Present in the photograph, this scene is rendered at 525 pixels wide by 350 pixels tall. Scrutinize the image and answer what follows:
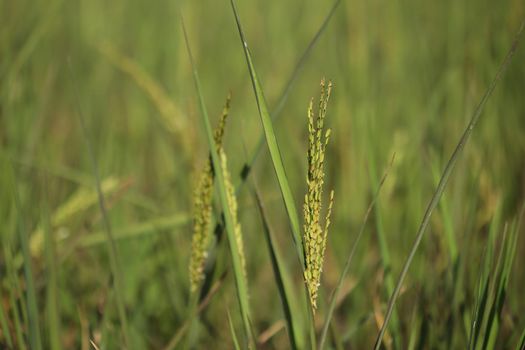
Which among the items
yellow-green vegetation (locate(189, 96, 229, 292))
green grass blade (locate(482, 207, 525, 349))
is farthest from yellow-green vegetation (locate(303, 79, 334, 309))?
green grass blade (locate(482, 207, 525, 349))

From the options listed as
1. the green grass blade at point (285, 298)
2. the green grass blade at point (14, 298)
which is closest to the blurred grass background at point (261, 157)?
the green grass blade at point (14, 298)

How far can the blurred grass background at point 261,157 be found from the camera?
3.92 ft

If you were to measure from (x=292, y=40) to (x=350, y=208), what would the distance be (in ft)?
3.66

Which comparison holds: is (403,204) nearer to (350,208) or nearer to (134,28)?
(350,208)

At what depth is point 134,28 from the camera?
2914mm

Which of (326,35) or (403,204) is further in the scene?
(326,35)

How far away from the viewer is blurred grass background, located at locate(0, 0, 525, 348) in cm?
119

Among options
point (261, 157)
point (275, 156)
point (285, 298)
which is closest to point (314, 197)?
point (275, 156)

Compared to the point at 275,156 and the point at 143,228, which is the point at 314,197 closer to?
the point at 275,156

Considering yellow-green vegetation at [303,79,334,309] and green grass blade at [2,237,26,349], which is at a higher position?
yellow-green vegetation at [303,79,334,309]

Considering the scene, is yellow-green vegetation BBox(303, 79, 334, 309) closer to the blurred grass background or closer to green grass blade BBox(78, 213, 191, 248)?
the blurred grass background

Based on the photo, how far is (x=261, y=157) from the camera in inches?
73.7

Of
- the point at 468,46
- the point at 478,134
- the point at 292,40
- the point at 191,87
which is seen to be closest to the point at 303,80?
the point at 292,40

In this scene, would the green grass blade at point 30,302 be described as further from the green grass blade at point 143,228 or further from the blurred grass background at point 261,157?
the green grass blade at point 143,228
